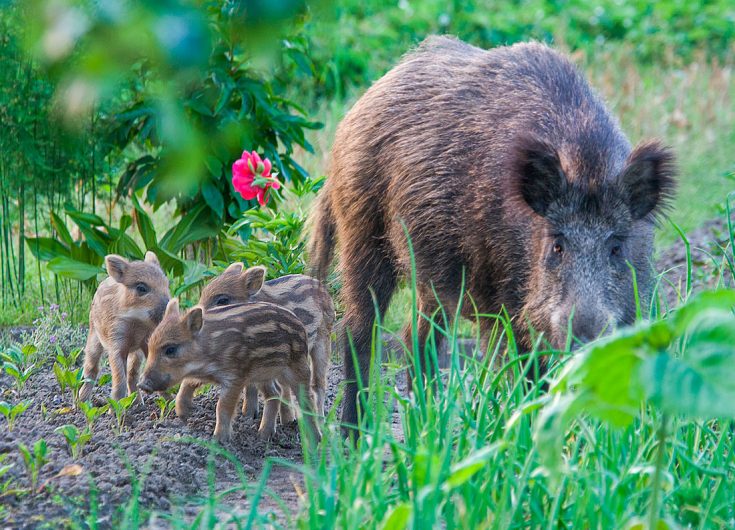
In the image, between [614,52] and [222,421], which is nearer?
[222,421]

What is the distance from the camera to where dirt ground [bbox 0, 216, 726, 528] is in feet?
9.50

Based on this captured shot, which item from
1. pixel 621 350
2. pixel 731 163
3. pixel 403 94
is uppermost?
pixel 403 94

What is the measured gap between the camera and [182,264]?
17.2 feet

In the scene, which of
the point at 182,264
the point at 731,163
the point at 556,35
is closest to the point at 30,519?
the point at 182,264

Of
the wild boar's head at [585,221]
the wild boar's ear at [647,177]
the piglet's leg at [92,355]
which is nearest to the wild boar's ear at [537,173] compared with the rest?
the wild boar's head at [585,221]

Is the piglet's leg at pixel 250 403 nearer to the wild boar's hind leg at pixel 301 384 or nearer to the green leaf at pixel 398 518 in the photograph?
the wild boar's hind leg at pixel 301 384

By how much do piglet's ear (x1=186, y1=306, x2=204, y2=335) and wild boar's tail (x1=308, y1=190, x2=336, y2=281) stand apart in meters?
1.22

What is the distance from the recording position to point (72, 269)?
511 centimetres

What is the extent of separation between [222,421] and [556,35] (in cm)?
1030

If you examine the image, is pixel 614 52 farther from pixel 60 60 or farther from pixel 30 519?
pixel 60 60

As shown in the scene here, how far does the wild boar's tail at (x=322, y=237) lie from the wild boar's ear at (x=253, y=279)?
0.74 meters

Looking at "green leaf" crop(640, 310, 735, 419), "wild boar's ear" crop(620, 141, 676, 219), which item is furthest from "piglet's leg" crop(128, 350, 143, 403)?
"green leaf" crop(640, 310, 735, 419)

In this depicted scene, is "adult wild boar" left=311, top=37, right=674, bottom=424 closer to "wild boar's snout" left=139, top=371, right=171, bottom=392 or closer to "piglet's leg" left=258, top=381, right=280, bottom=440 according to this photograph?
"piglet's leg" left=258, top=381, right=280, bottom=440

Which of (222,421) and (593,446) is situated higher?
(593,446)
